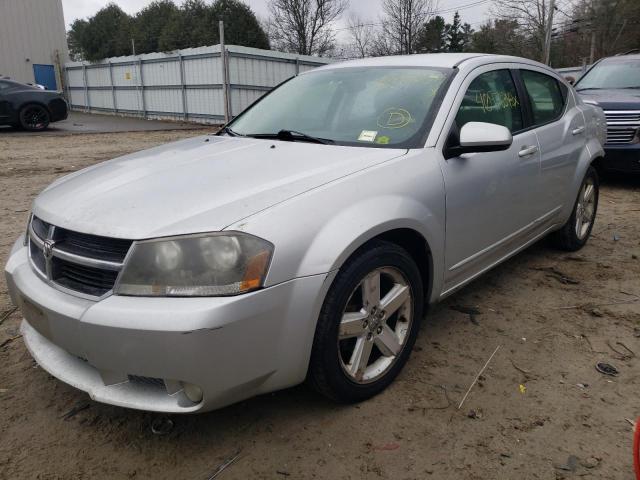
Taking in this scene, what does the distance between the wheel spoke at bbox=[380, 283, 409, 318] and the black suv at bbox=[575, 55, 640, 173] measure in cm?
573

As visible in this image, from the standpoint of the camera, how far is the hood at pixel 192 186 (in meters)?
2.01

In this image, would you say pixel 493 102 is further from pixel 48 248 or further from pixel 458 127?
pixel 48 248

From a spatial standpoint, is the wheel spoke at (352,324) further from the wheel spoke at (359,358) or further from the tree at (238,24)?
the tree at (238,24)

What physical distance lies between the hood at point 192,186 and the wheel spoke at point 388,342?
0.76 m

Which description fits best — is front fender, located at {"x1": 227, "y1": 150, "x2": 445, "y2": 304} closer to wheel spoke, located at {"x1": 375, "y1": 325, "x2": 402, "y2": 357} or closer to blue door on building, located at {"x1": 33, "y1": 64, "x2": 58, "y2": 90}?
wheel spoke, located at {"x1": 375, "y1": 325, "x2": 402, "y2": 357}

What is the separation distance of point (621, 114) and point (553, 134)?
3.94 m

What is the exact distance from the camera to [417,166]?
2.61 metres

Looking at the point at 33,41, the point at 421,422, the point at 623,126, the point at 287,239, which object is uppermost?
the point at 33,41

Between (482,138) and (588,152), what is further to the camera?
(588,152)

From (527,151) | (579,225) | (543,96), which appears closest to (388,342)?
(527,151)

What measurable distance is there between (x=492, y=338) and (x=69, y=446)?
88.5 inches

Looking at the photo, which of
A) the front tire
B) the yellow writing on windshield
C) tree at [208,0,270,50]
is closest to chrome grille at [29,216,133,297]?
the front tire

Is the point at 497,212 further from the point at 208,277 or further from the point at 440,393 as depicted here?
the point at 208,277

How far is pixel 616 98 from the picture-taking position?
7.18 meters
